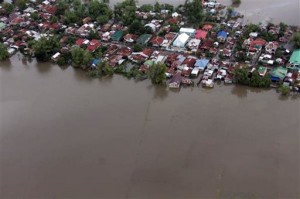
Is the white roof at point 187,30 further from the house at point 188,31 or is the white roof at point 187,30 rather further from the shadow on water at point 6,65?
the shadow on water at point 6,65

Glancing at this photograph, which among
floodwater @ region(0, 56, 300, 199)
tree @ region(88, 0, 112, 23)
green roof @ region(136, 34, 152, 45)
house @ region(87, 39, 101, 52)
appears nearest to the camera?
floodwater @ region(0, 56, 300, 199)

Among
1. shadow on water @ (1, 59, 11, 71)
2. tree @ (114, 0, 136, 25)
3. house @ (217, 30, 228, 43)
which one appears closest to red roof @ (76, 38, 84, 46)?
tree @ (114, 0, 136, 25)

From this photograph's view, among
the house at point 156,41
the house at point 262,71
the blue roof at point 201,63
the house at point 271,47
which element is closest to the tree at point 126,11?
the house at point 156,41

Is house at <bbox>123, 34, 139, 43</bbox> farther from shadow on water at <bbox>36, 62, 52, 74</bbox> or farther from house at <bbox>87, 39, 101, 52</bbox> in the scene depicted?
shadow on water at <bbox>36, 62, 52, 74</bbox>

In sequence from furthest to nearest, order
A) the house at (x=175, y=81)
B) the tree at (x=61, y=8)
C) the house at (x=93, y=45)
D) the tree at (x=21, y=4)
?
the tree at (x=21, y=4)
the tree at (x=61, y=8)
the house at (x=93, y=45)
the house at (x=175, y=81)

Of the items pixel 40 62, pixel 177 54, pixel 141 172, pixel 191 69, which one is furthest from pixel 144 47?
pixel 141 172

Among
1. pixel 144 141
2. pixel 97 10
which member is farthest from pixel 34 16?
pixel 144 141

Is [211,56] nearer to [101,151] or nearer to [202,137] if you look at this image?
[202,137]
